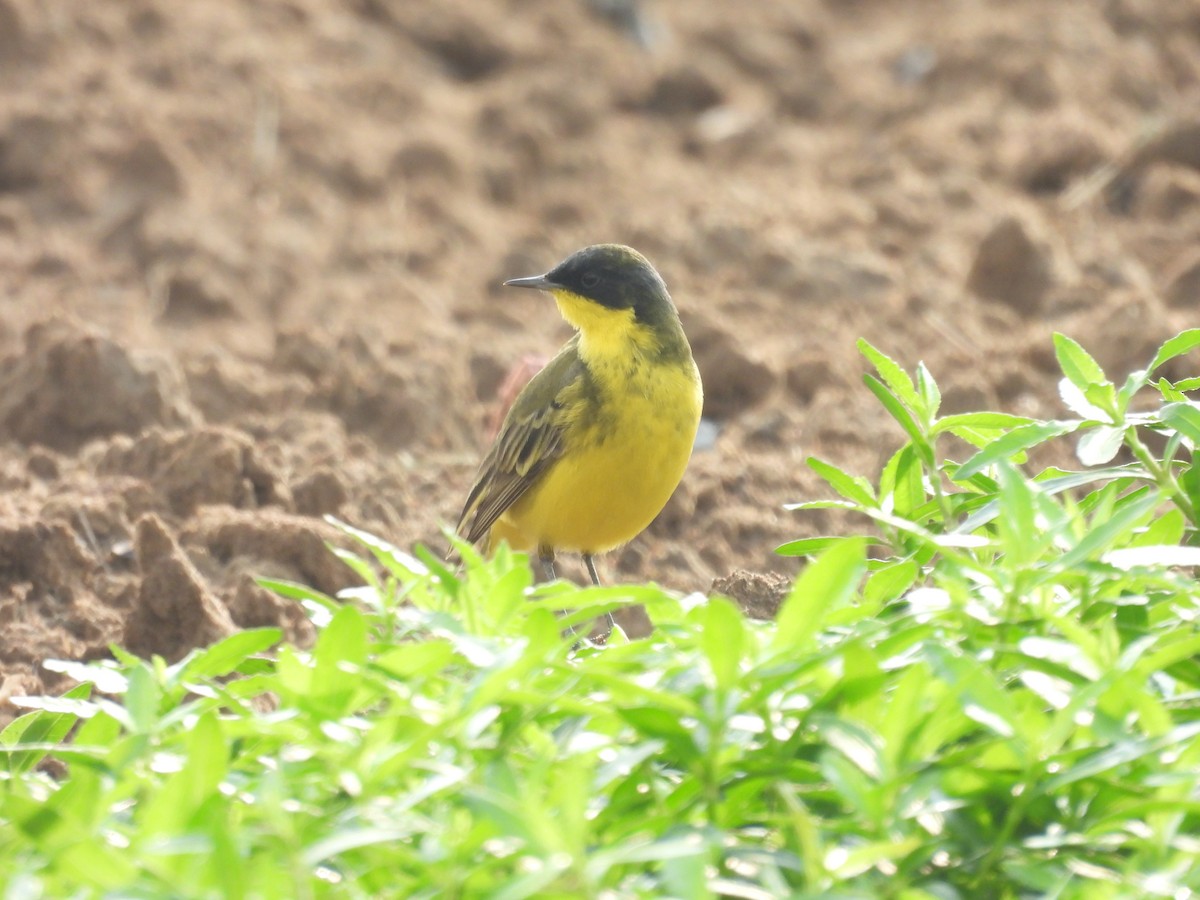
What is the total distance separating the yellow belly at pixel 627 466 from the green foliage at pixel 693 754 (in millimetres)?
2734

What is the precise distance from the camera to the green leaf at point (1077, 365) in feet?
13.8

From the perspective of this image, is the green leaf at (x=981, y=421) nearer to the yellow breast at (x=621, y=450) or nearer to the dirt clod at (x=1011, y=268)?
the yellow breast at (x=621, y=450)

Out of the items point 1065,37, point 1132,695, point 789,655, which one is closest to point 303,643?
point 789,655

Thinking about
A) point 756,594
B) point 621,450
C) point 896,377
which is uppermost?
point 896,377

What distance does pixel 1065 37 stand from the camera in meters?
12.8

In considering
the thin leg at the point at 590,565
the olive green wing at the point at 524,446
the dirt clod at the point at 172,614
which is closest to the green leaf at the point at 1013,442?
the dirt clod at the point at 172,614

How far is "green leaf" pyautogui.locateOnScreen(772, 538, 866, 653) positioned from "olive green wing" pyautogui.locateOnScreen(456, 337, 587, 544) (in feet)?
10.9

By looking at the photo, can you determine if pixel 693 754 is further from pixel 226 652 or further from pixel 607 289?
pixel 607 289

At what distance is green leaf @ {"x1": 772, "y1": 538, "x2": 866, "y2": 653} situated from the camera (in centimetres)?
318

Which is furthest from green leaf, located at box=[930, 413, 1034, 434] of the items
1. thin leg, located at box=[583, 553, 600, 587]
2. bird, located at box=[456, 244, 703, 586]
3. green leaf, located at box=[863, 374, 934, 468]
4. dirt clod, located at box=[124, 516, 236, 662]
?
thin leg, located at box=[583, 553, 600, 587]

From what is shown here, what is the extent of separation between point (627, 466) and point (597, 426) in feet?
0.66

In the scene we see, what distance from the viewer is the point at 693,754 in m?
3.06

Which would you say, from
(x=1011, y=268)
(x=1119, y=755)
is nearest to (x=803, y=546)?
(x=1119, y=755)

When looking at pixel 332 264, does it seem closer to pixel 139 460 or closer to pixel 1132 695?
pixel 139 460
